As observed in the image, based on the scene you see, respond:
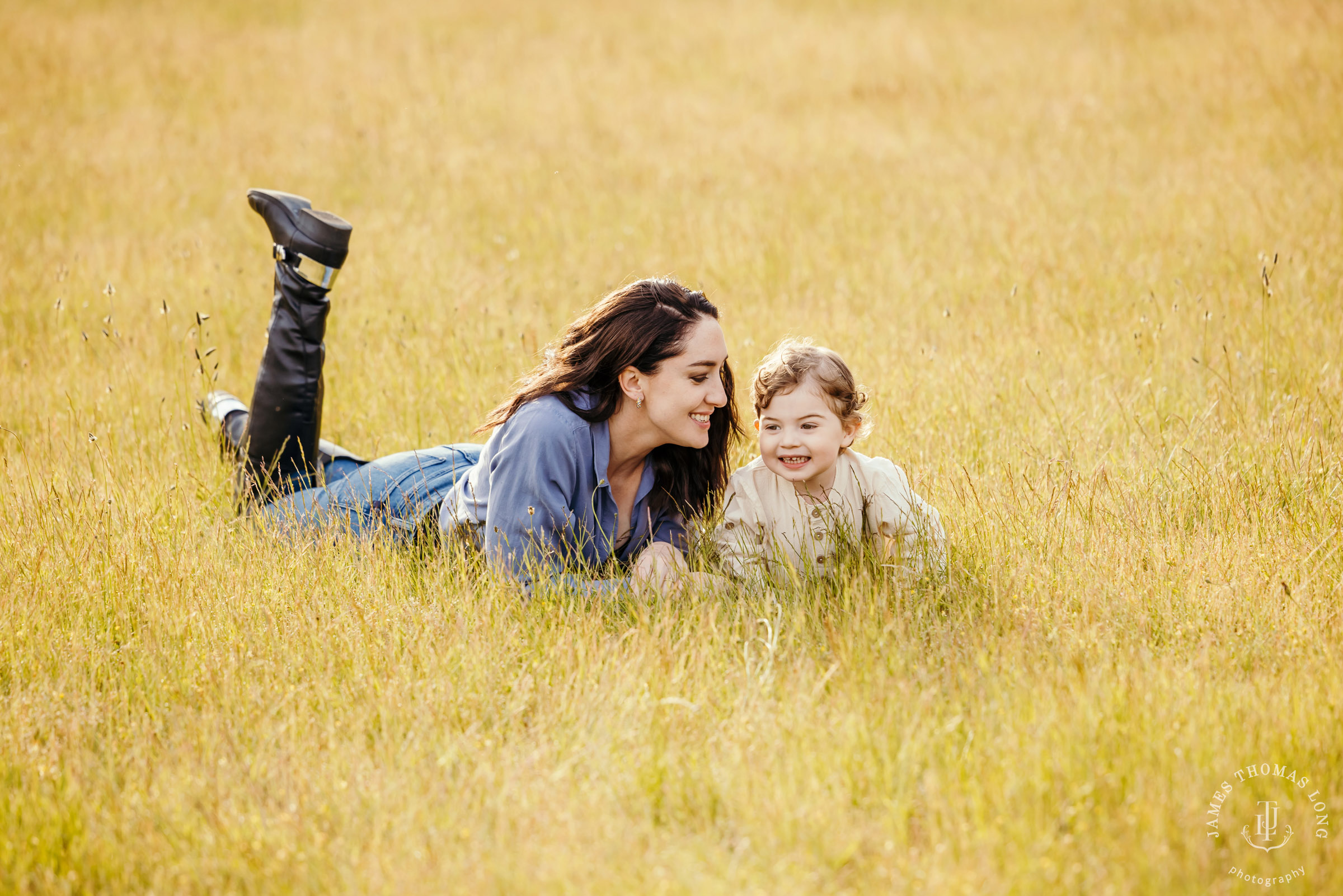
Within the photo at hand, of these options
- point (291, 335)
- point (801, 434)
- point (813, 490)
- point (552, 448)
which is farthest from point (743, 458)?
point (291, 335)

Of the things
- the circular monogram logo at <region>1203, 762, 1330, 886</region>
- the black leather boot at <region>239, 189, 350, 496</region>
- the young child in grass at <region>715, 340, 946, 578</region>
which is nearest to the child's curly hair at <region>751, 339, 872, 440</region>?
the young child in grass at <region>715, 340, 946, 578</region>

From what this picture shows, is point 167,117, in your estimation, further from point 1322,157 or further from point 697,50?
point 1322,157

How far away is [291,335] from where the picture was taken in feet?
13.9

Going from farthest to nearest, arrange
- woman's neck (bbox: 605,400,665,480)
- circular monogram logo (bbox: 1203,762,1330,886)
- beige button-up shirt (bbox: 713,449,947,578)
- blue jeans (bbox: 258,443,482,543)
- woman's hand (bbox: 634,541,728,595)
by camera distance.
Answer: blue jeans (bbox: 258,443,482,543)
woman's neck (bbox: 605,400,665,480)
beige button-up shirt (bbox: 713,449,947,578)
woman's hand (bbox: 634,541,728,595)
circular monogram logo (bbox: 1203,762,1330,886)

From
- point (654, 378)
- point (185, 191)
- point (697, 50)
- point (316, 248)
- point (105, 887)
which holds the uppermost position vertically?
point (697, 50)

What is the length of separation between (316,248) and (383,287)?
242 centimetres

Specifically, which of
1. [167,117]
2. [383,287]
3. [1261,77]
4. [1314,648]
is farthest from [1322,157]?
[167,117]

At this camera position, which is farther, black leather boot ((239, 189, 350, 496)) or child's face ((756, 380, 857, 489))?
black leather boot ((239, 189, 350, 496))

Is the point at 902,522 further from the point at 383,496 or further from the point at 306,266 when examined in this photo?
the point at 306,266

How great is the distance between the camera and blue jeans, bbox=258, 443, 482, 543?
3.82 metres

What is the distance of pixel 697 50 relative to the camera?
42.7 feet

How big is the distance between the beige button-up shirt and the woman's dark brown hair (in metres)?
0.25

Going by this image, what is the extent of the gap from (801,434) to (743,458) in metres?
1.03

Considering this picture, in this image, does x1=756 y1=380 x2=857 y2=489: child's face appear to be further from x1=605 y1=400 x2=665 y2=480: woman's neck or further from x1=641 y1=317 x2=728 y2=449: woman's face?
x1=605 y1=400 x2=665 y2=480: woman's neck
